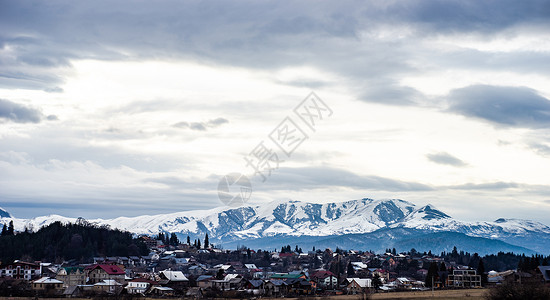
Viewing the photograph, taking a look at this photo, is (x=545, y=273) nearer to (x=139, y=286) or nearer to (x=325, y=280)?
(x=325, y=280)

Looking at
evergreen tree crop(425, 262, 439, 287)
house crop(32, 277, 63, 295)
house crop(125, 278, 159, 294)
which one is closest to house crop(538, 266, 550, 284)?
evergreen tree crop(425, 262, 439, 287)

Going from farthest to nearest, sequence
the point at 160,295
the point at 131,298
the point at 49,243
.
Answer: the point at 49,243, the point at 160,295, the point at 131,298

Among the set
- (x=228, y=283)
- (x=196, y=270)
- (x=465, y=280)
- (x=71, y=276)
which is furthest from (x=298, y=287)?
(x=196, y=270)

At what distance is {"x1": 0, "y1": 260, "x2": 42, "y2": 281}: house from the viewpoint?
135 metres

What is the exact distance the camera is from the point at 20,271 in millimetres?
136125

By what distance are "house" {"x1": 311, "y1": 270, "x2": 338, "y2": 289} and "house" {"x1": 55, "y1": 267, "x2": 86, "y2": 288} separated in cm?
4702

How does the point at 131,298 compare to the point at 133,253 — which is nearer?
the point at 131,298

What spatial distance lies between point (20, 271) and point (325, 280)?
6443cm

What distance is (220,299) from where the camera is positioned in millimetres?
91438

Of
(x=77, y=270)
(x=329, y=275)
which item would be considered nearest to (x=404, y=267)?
(x=329, y=275)

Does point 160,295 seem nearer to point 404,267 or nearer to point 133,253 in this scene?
point 133,253

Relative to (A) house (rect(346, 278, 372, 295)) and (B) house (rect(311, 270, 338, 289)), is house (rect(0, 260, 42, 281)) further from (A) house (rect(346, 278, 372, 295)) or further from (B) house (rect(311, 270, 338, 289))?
(A) house (rect(346, 278, 372, 295))

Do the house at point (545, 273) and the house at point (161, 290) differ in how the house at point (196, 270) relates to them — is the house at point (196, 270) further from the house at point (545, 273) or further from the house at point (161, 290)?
the house at point (545, 273)

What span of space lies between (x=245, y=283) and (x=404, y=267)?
8181cm
